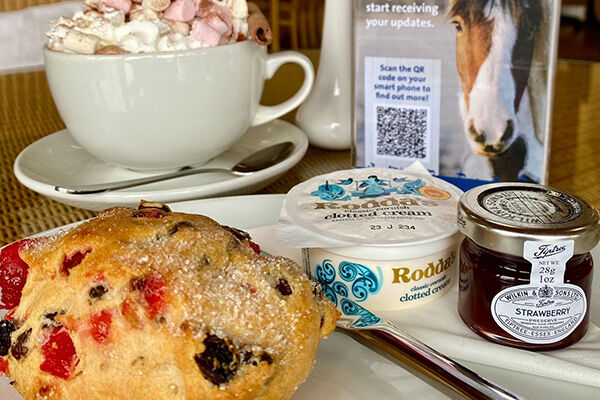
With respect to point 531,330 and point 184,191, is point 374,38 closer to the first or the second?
point 184,191

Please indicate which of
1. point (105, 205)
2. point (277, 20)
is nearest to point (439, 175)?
point (105, 205)

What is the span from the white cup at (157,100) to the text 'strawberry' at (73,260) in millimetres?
391

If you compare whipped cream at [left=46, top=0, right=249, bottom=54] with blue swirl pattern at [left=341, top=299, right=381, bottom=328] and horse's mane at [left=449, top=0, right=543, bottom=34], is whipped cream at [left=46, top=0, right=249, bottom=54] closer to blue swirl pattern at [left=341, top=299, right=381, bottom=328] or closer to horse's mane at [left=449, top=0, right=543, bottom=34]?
horse's mane at [left=449, top=0, right=543, bottom=34]

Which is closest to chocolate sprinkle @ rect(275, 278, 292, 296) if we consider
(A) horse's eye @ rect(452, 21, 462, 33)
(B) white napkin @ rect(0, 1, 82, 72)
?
(A) horse's eye @ rect(452, 21, 462, 33)

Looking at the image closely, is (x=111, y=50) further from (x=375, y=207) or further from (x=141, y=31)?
(x=375, y=207)

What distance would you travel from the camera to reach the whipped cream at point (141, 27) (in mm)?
812

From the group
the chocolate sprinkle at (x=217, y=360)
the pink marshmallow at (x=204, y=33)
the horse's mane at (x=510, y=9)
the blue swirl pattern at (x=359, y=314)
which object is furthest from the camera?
the pink marshmallow at (x=204, y=33)

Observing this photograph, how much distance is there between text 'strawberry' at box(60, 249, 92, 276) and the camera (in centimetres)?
46

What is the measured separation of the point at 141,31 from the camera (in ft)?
2.67

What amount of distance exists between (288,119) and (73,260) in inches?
30.0

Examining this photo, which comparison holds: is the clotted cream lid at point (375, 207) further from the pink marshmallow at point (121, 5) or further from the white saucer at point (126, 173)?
the pink marshmallow at point (121, 5)

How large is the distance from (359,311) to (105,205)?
38cm

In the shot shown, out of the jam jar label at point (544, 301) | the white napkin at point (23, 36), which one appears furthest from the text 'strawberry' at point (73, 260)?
the white napkin at point (23, 36)

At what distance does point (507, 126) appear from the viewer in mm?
764
